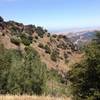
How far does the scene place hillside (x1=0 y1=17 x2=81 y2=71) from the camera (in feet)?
224

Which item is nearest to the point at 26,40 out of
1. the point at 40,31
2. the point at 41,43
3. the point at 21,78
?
the point at 41,43

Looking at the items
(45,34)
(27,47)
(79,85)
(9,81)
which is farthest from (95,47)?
(45,34)

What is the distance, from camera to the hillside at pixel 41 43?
6836 cm

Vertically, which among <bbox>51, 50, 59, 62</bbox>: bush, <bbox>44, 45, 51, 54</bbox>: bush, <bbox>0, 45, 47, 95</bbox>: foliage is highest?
<bbox>0, 45, 47, 95</bbox>: foliage

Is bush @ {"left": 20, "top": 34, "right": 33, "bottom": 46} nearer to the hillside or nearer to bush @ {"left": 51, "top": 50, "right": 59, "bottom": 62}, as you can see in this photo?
the hillside

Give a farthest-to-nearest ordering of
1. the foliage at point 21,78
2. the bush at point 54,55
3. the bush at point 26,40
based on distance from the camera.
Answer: the bush at point 54,55 → the bush at point 26,40 → the foliage at point 21,78

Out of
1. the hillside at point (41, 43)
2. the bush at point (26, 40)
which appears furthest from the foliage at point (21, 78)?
the bush at point (26, 40)

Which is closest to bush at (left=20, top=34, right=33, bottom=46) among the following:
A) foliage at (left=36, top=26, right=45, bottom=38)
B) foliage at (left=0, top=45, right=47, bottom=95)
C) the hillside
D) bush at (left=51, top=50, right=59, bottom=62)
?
the hillside

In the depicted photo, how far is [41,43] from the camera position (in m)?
78.6

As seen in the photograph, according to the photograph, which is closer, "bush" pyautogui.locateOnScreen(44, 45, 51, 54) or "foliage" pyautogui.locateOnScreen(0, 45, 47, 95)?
"foliage" pyautogui.locateOnScreen(0, 45, 47, 95)

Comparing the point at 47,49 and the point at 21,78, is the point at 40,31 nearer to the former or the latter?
the point at 47,49

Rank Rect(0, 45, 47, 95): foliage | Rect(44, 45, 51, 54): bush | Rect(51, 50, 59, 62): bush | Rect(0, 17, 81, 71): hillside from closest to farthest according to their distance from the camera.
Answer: Rect(0, 45, 47, 95): foliage
Rect(0, 17, 81, 71): hillside
Rect(51, 50, 59, 62): bush
Rect(44, 45, 51, 54): bush

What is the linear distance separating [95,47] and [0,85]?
44.4 feet

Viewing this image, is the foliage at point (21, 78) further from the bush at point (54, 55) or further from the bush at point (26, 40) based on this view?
the bush at point (54, 55)
